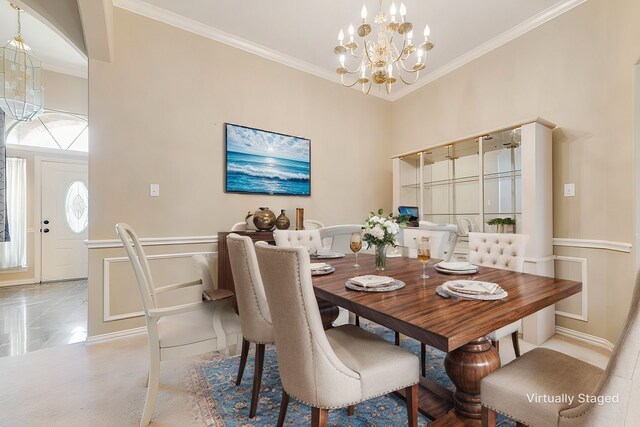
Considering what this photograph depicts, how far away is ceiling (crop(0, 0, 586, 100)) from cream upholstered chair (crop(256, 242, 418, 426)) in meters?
2.64

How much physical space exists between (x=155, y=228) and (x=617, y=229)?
400cm

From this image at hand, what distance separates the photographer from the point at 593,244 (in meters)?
2.42

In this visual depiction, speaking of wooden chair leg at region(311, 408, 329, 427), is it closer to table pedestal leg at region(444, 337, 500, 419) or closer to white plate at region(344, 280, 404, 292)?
white plate at region(344, 280, 404, 292)

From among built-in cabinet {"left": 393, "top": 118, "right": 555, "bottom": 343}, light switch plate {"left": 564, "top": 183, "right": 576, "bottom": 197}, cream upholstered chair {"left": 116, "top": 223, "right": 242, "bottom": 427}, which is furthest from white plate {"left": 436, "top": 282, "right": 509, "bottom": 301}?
light switch plate {"left": 564, "top": 183, "right": 576, "bottom": 197}

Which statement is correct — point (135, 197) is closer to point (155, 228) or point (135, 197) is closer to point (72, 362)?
point (155, 228)

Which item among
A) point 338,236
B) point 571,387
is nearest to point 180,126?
point 338,236

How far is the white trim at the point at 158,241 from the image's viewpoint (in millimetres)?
2506

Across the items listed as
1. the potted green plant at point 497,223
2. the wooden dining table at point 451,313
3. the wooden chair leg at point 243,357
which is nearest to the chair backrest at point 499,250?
the wooden dining table at point 451,313

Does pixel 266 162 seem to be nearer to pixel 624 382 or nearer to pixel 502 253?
pixel 502 253

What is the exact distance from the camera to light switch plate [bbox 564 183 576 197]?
258cm

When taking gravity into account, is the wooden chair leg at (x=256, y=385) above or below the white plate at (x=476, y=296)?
below

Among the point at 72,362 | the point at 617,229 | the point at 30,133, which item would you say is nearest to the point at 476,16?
the point at 617,229

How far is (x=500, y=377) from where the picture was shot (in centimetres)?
104

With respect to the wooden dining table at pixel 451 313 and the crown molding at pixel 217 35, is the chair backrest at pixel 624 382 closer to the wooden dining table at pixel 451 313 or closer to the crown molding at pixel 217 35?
the wooden dining table at pixel 451 313
